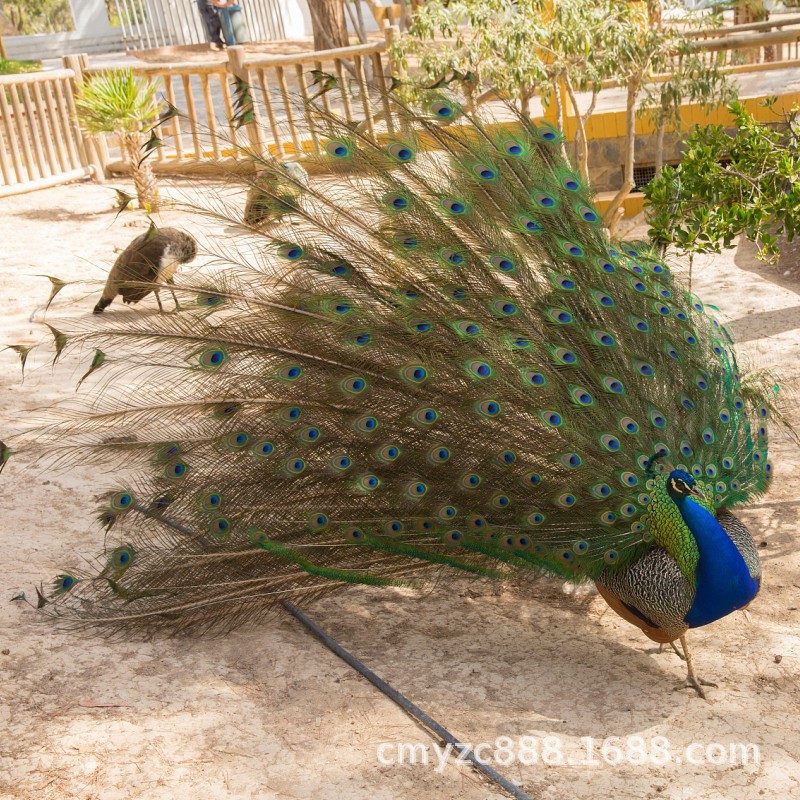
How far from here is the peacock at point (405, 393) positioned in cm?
384

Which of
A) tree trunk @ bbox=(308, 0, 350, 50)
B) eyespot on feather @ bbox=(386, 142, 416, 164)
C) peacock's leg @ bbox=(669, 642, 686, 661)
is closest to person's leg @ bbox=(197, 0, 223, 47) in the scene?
tree trunk @ bbox=(308, 0, 350, 50)

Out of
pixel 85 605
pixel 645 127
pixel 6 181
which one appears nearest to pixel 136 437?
pixel 85 605

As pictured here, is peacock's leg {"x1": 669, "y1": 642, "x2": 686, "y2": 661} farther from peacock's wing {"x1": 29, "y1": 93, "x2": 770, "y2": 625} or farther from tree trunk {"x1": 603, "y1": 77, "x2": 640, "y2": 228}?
tree trunk {"x1": 603, "y1": 77, "x2": 640, "y2": 228}

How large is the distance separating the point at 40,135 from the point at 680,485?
1218 centimetres

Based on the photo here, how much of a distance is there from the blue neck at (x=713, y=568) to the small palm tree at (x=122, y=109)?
9204mm

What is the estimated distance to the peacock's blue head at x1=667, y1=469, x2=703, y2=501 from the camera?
140 inches

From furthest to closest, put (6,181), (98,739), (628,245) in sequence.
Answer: (6,181)
(628,245)
(98,739)

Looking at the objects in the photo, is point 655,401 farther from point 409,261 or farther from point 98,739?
point 98,739

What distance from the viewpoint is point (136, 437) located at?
4.16m

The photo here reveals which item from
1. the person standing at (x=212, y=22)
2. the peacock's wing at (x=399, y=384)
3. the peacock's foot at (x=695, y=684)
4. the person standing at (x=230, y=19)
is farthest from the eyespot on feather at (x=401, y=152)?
the person standing at (x=212, y=22)

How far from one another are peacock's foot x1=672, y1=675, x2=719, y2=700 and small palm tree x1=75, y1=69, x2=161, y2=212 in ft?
30.1

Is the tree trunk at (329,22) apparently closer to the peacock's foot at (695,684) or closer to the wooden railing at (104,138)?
the wooden railing at (104,138)

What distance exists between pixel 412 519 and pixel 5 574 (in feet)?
7.25

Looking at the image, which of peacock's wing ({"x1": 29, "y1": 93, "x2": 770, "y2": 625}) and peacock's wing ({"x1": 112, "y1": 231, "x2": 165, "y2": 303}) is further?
peacock's wing ({"x1": 112, "y1": 231, "x2": 165, "y2": 303})
